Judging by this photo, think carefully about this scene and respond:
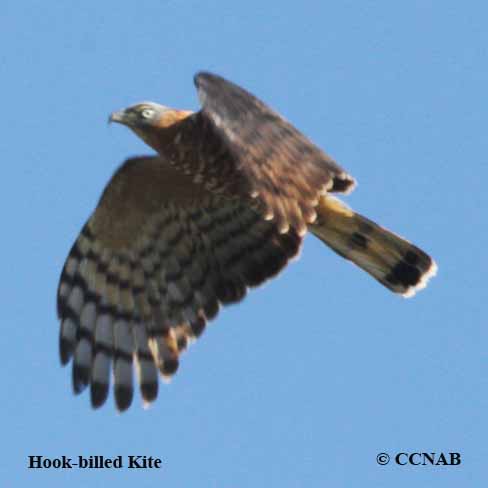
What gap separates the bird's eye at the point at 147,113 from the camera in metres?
9.55

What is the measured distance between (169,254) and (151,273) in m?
0.17

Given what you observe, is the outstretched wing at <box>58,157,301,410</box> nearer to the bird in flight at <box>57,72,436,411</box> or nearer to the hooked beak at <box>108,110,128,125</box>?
the bird in flight at <box>57,72,436,411</box>

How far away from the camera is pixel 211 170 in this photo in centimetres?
912

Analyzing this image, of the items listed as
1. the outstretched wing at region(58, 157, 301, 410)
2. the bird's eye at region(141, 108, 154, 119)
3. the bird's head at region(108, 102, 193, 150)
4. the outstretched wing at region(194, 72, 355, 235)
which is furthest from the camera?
the outstretched wing at region(58, 157, 301, 410)

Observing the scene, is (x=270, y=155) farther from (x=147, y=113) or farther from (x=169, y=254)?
(x=169, y=254)

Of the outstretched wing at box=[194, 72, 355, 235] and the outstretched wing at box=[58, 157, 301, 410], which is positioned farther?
the outstretched wing at box=[58, 157, 301, 410]

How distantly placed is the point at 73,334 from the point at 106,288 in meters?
0.36

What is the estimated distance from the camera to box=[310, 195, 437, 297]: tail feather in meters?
9.64

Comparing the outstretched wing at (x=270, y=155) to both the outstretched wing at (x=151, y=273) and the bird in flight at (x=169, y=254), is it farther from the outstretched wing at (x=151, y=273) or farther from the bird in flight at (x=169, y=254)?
the outstretched wing at (x=151, y=273)

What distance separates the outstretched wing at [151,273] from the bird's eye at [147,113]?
0.40 m

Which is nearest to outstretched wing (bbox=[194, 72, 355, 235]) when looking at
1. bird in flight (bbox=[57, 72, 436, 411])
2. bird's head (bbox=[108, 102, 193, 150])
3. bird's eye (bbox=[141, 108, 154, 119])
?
bird in flight (bbox=[57, 72, 436, 411])

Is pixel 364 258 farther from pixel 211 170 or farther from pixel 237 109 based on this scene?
pixel 237 109

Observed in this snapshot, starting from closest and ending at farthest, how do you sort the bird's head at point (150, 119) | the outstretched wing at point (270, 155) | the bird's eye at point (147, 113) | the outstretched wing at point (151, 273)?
1. the outstretched wing at point (270, 155)
2. the bird's head at point (150, 119)
3. the bird's eye at point (147, 113)
4. the outstretched wing at point (151, 273)

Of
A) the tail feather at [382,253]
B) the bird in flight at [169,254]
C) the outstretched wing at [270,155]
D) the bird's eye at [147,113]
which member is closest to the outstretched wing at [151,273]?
the bird in flight at [169,254]
